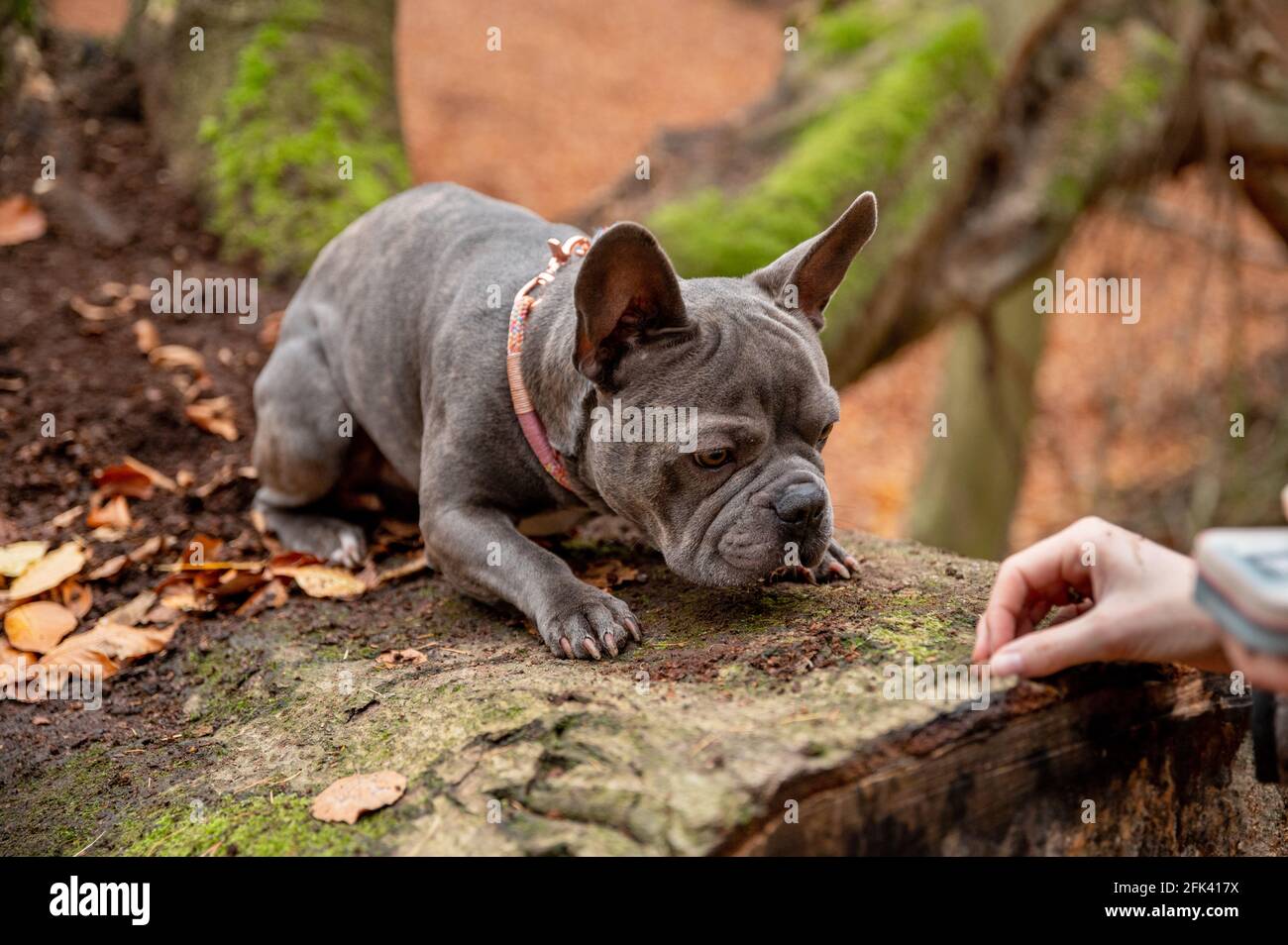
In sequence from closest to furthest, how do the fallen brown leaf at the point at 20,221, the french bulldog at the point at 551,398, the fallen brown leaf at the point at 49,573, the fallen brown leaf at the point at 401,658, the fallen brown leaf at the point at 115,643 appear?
the french bulldog at the point at 551,398
the fallen brown leaf at the point at 401,658
the fallen brown leaf at the point at 115,643
the fallen brown leaf at the point at 49,573
the fallen brown leaf at the point at 20,221

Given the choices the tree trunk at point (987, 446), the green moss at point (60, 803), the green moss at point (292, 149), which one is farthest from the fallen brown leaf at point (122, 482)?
the tree trunk at point (987, 446)

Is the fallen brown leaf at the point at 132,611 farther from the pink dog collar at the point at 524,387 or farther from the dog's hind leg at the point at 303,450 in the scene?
the pink dog collar at the point at 524,387

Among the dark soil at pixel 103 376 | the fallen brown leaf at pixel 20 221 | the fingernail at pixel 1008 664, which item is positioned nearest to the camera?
the fingernail at pixel 1008 664

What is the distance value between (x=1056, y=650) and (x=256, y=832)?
202cm

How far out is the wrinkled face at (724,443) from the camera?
10.9 ft

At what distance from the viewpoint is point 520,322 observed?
3977 millimetres

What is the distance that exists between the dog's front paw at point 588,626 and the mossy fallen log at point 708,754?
75 mm

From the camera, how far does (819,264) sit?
148 inches

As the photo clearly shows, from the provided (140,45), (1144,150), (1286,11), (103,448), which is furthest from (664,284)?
(1286,11)

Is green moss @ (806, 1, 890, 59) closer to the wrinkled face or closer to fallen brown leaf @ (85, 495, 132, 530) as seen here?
the wrinkled face

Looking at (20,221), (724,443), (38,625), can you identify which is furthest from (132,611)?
(20,221)

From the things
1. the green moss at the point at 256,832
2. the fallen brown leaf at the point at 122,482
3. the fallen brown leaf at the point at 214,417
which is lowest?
the green moss at the point at 256,832

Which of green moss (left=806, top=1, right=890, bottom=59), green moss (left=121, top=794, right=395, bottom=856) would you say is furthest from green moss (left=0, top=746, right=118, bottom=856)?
green moss (left=806, top=1, right=890, bottom=59)

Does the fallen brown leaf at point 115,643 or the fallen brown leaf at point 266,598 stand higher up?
the fallen brown leaf at point 266,598
